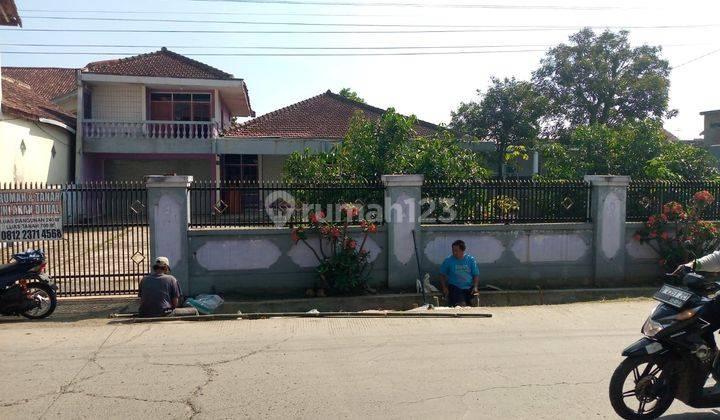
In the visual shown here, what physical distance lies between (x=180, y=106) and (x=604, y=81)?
19.2m

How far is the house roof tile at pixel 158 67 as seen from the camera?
2117cm

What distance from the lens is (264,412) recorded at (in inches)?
169

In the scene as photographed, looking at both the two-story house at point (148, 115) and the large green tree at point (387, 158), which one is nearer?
the large green tree at point (387, 158)

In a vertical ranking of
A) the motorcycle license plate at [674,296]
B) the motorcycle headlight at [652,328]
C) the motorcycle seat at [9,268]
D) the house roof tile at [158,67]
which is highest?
the house roof tile at [158,67]

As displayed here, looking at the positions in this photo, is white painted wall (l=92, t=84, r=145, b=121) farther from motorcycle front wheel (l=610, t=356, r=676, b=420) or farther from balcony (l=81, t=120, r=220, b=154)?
motorcycle front wheel (l=610, t=356, r=676, b=420)

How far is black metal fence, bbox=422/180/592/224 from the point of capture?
9.53 metres

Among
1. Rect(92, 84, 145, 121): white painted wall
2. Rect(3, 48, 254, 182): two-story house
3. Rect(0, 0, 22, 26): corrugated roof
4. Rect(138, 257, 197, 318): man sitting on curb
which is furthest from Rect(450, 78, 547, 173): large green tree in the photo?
Rect(138, 257, 197, 318): man sitting on curb

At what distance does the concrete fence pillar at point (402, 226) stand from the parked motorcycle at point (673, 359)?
5261mm

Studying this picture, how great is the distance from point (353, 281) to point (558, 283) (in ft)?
12.0

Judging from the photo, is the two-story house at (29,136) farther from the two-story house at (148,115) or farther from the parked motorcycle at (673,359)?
the parked motorcycle at (673,359)

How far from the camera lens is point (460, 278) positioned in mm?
8523

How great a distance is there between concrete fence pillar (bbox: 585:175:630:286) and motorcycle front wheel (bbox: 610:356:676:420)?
19.8 feet

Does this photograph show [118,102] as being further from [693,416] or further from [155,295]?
[693,416]

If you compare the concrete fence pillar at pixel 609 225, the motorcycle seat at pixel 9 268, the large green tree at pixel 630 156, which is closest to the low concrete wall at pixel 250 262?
the motorcycle seat at pixel 9 268
